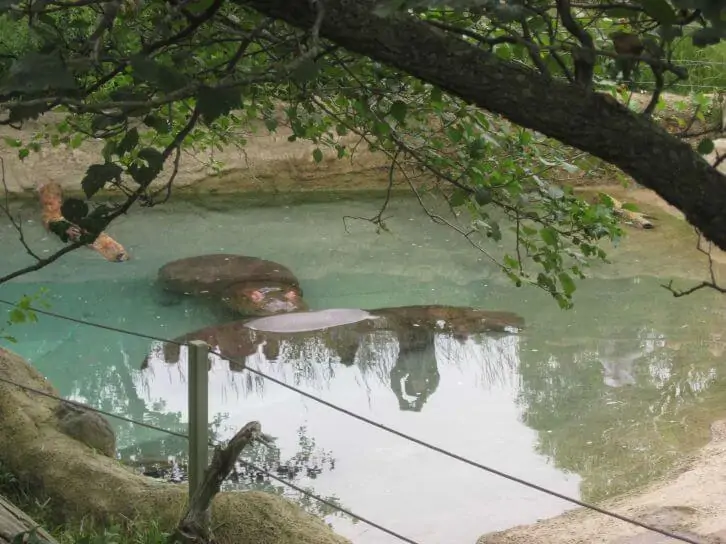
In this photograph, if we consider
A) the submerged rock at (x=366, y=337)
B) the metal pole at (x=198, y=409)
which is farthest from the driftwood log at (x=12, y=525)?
the submerged rock at (x=366, y=337)

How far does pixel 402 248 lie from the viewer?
29.5 feet

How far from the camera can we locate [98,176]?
128cm

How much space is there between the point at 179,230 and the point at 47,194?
4.05ft

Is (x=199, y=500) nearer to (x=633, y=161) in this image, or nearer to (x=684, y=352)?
(x=633, y=161)

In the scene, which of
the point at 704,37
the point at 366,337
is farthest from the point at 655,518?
the point at 704,37

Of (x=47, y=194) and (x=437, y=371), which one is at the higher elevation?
(x=47, y=194)

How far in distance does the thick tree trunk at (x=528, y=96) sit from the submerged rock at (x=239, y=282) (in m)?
5.81

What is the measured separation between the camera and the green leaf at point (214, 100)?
3.43ft

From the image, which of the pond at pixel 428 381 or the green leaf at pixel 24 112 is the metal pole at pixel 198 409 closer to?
the pond at pixel 428 381

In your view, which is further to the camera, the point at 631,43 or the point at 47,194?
the point at 47,194

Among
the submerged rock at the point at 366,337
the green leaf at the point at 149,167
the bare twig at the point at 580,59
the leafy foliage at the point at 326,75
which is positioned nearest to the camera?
the leafy foliage at the point at 326,75

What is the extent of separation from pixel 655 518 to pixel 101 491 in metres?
2.12

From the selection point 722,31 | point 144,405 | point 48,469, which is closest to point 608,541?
point 48,469

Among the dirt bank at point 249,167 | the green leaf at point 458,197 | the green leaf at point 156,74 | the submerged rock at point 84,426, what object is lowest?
the submerged rock at point 84,426
